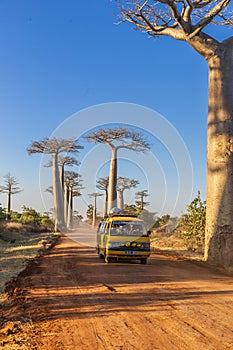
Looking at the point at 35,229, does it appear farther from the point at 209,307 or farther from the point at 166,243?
the point at 209,307

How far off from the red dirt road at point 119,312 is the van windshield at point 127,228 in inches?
127

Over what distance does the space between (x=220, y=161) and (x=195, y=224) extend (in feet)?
21.4

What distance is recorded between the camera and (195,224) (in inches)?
740

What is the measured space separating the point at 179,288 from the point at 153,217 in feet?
121

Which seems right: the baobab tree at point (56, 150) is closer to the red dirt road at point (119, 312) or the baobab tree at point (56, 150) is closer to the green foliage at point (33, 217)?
the green foliage at point (33, 217)

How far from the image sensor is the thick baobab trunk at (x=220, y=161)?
1257cm

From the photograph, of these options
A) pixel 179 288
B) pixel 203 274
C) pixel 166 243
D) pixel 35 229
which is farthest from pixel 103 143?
pixel 179 288

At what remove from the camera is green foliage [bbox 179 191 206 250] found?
18.5m

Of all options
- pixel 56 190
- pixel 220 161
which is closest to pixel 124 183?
pixel 56 190

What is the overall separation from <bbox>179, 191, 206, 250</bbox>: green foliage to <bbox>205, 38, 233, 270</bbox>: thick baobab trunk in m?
5.33

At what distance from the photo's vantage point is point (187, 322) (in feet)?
18.2

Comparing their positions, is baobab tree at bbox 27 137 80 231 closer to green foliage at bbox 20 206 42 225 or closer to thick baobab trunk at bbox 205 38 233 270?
green foliage at bbox 20 206 42 225

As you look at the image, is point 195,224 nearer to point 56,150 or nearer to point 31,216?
point 56,150

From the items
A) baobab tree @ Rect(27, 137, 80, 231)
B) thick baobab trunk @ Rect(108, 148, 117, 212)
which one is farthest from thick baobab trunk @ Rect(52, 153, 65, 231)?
thick baobab trunk @ Rect(108, 148, 117, 212)
